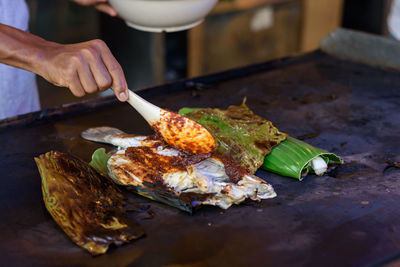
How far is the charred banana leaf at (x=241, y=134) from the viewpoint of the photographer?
73.8 inches

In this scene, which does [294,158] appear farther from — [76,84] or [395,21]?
[395,21]

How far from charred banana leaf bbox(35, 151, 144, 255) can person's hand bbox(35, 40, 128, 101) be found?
0.27m

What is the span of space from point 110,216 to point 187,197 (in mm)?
256

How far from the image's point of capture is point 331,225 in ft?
5.10

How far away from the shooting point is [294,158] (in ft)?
5.95

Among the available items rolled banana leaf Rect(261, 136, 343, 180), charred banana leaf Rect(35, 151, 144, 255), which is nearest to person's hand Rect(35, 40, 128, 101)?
charred banana leaf Rect(35, 151, 144, 255)

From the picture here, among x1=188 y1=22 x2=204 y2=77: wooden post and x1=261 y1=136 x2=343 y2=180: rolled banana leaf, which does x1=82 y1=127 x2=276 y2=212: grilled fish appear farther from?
x1=188 y1=22 x2=204 y2=77: wooden post

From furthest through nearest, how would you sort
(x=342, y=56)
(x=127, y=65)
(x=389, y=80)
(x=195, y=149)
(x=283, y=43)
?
(x=283, y=43) → (x=127, y=65) → (x=342, y=56) → (x=389, y=80) → (x=195, y=149)

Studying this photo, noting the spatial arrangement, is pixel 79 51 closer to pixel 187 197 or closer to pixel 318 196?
pixel 187 197

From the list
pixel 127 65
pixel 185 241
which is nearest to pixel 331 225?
pixel 185 241

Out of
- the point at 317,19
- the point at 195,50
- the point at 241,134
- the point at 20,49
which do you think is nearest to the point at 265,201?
the point at 241,134

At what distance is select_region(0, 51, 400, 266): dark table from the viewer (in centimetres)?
143

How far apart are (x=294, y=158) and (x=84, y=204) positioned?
2.48ft

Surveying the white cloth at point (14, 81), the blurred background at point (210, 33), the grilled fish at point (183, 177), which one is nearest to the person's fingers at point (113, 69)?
the grilled fish at point (183, 177)
